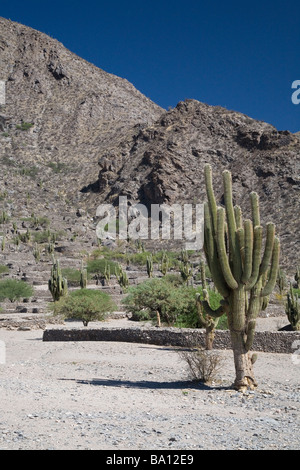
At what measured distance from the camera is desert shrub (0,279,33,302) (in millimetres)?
33562

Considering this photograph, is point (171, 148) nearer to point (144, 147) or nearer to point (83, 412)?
point (144, 147)

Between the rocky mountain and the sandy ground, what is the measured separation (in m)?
36.6

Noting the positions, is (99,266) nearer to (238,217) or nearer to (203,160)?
(203,160)

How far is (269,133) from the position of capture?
2714 inches

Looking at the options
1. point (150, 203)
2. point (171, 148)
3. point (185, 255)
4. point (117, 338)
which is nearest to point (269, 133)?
point (171, 148)

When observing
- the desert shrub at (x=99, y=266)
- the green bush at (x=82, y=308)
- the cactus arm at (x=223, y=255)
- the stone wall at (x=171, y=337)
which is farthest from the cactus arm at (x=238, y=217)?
the desert shrub at (x=99, y=266)

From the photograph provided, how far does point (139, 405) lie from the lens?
7672 mm

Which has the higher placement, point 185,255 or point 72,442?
point 185,255

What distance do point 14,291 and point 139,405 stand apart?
27.5 meters

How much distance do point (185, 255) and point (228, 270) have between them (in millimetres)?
40934

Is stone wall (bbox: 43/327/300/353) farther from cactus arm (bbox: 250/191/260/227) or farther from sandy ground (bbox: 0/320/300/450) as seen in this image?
cactus arm (bbox: 250/191/260/227)

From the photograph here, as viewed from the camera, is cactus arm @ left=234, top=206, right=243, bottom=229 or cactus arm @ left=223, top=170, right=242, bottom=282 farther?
cactus arm @ left=234, top=206, right=243, bottom=229

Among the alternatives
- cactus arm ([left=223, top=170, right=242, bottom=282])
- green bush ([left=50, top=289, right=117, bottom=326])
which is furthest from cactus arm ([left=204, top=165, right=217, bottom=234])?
green bush ([left=50, top=289, right=117, bottom=326])

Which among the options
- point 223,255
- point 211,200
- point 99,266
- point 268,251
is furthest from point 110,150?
point 223,255
